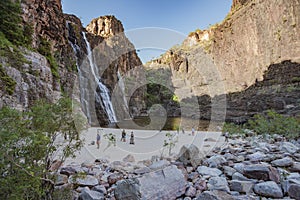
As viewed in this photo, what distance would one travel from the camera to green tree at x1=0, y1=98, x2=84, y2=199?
2064mm

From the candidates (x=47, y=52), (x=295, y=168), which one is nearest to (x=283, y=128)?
(x=295, y=168)

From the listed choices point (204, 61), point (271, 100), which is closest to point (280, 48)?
point (271, 100)

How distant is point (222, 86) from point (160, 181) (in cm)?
3479

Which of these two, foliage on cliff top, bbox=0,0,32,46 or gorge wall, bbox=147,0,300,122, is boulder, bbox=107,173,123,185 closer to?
foliage on cliff top, bbox=0,0,32,46

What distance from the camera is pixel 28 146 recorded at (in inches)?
90.6

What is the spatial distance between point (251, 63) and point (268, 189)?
32214 millimetres

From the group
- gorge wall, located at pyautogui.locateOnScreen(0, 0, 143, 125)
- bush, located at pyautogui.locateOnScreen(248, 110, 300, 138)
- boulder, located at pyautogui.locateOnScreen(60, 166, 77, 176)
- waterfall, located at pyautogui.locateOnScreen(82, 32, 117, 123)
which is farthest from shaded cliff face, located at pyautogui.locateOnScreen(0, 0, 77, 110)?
bush, located at pyautogui.locateOnScreen(248, 110, 300, 138)

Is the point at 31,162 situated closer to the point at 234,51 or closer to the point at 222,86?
the point at 222,86

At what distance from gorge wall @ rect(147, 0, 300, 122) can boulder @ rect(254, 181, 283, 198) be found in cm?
1590

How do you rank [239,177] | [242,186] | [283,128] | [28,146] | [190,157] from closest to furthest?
[28,146]
[242,186]
[239,177]
[190,157]
[283,128]

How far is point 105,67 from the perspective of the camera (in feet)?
94.0

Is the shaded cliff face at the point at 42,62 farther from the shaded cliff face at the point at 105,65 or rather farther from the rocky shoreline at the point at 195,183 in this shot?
the rocky shoreline at the point at 195,183

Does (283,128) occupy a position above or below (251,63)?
below

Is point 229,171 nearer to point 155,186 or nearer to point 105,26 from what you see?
point 155,186
